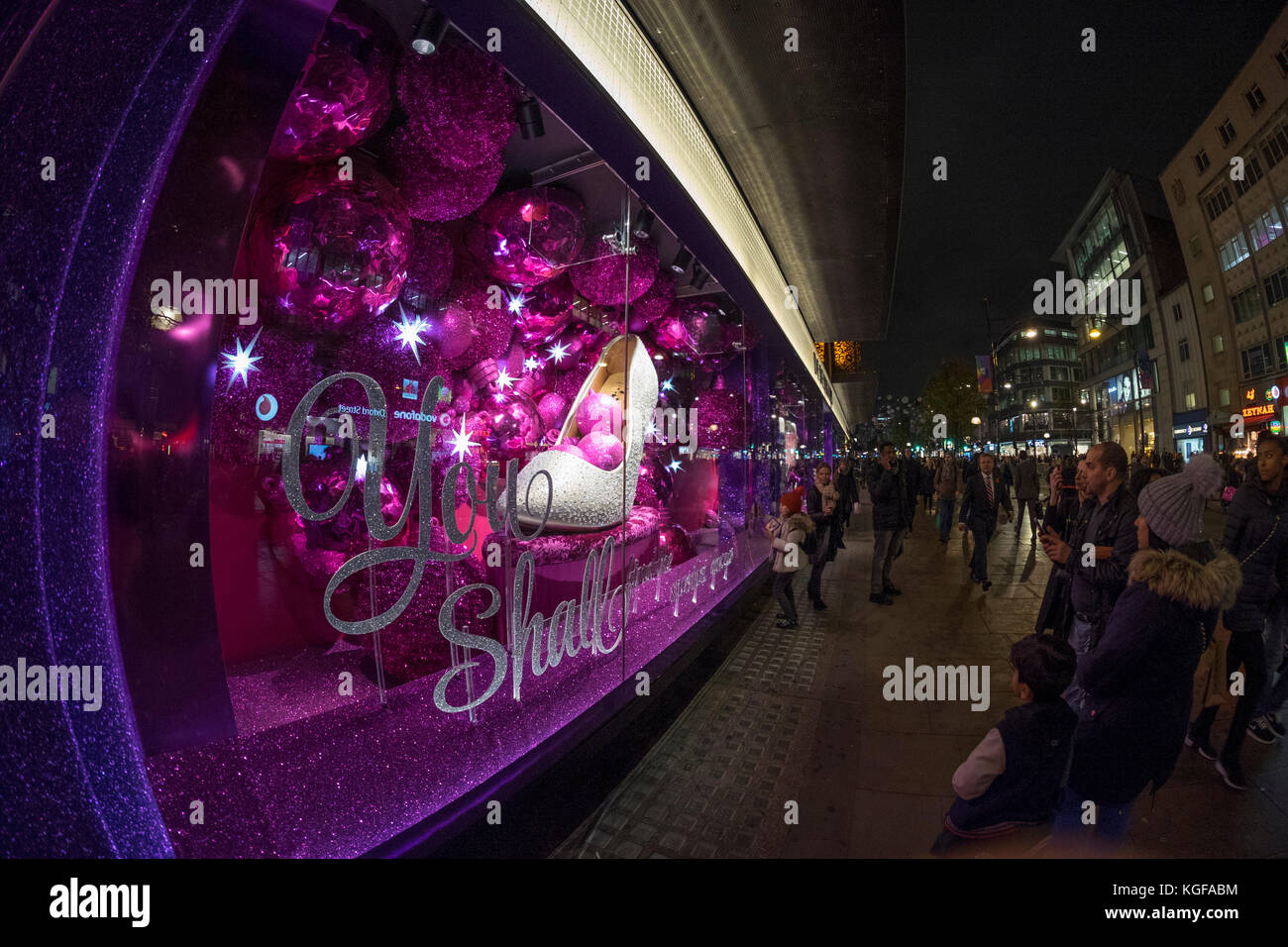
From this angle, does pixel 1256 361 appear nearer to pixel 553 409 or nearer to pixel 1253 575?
pixel 1253 575

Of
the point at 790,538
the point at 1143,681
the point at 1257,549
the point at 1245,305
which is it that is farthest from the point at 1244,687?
the point at 1245,305

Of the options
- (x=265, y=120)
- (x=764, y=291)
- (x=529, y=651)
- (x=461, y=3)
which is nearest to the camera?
(x=265, y=120)

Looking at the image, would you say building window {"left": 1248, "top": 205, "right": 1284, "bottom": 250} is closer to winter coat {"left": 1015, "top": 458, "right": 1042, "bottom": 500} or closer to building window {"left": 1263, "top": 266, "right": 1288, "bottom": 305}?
building window {"left": 1263, "top": 266, "right": 1288, "bottom": 305}

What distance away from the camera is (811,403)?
13.1m

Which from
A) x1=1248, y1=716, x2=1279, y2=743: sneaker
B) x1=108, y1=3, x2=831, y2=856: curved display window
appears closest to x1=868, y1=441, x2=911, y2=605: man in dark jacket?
x1=1248, y1=716, x2=1279, y2=743: sneaker

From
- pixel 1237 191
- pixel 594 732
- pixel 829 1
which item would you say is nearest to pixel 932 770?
pixel 594 732

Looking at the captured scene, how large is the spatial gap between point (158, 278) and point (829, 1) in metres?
3.24

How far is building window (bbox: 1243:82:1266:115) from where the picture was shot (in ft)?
63.2

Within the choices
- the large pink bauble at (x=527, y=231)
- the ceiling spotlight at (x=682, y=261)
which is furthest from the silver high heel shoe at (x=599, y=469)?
the ceiling spotlight at (x=682, y=261)

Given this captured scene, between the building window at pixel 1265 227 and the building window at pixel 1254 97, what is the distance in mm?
3789

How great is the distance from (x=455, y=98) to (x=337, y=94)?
489mm

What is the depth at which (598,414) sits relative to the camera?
383cm

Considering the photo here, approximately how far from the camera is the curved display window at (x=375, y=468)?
4.60ft
